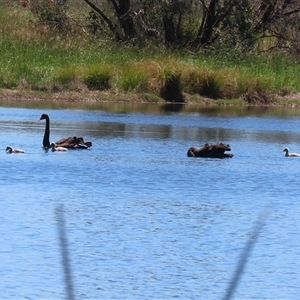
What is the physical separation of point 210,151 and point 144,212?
6.49 metres

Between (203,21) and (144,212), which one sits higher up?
(203,21)

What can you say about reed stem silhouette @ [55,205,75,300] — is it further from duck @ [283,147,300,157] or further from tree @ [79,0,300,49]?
tree @ [79,0,300,49]

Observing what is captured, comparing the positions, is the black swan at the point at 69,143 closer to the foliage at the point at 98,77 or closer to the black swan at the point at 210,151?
the black swan at the point at 210,151

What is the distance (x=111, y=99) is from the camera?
3372 centimetres

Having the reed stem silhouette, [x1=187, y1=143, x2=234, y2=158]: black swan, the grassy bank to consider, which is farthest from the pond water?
the grassy bank

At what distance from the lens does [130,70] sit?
113 ft

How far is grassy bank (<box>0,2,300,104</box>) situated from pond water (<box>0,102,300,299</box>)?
5832 mm

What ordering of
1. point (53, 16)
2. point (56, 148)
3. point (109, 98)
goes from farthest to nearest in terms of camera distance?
point (53, 16)
point (109, 98)
point (56, 148)

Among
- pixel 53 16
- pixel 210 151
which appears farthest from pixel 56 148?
pixel 53 16

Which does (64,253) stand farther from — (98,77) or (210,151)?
(98,77)

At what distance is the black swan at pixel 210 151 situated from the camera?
2111 cm

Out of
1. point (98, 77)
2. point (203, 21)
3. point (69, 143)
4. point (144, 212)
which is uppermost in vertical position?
point (203, 21)

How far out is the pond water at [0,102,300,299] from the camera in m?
10.9

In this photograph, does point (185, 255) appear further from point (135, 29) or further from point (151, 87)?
point (135, 29)
